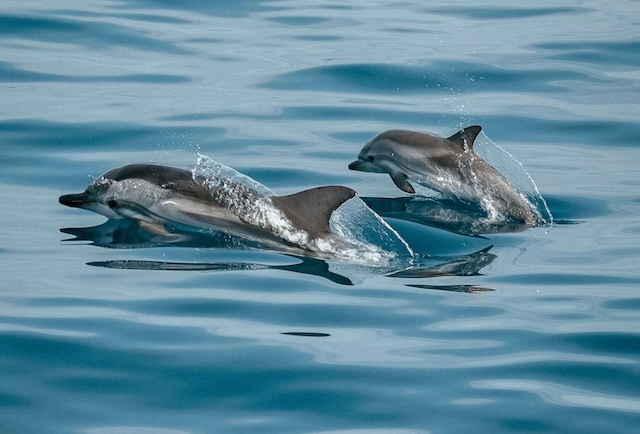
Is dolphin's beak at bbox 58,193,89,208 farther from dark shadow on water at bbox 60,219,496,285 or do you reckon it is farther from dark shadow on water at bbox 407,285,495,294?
dark shadow on water at bbox 407,285,495,294

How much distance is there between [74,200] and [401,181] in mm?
3344

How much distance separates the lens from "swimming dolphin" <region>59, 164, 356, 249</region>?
29.9 feet

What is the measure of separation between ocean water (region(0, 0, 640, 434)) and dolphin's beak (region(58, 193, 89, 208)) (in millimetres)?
168

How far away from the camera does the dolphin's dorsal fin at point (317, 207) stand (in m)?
9.07

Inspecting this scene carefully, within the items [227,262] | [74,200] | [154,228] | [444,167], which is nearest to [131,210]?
[154,228]

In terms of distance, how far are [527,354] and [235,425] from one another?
1.84m

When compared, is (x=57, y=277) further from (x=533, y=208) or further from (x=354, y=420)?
(x=533, y=208)

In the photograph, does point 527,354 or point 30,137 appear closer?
point 527,354

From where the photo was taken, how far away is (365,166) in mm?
12180

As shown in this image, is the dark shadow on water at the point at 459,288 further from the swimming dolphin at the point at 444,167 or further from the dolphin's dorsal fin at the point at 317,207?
the swimming dolphin at the point at 444,167

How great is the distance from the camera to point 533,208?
10711 millimetres

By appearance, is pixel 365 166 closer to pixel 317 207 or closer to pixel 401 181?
pixel 401 181

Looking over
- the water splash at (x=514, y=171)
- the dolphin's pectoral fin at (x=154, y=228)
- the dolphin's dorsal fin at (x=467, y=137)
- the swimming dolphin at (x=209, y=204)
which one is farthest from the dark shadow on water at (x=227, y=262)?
the dolphin's dorsal fin at (x=467, y=137)

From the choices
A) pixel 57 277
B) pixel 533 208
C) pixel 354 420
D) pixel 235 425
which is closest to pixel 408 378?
pixel 354 420
